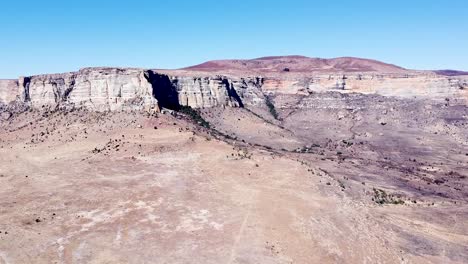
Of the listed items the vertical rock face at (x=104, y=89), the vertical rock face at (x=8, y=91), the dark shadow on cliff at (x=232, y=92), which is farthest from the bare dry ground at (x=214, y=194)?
the dark shadow on cliff at (x=232, y=92)

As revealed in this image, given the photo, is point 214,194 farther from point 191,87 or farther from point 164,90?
point 191,87

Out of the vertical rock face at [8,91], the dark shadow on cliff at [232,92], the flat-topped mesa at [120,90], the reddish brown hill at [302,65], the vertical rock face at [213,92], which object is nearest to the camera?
the flat-topped mesa at [120,90]

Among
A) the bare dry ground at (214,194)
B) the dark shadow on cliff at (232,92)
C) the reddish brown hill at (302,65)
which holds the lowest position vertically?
the bare dry ground at (214,194)

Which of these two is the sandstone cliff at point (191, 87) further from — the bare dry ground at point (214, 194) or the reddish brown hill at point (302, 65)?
the reddish brown hill at point (302, 65)

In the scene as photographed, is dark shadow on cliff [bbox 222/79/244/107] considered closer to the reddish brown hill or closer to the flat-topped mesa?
the flat-topped mesa

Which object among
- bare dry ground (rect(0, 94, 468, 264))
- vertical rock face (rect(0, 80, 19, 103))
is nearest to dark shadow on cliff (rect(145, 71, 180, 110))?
bare dry ground (rect(0, 94, 468, 264))

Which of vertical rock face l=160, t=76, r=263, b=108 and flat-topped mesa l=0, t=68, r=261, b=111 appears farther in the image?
vertical rock face l=160, t=76, r=263, b=108

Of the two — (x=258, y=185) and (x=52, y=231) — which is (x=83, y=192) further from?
(x=258, y=185)
